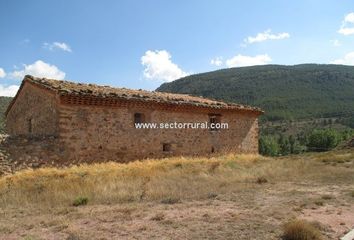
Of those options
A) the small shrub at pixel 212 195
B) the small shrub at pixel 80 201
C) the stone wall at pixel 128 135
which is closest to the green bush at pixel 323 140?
the stone wall at pixel 128 135

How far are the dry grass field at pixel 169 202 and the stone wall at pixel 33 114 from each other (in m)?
2.39

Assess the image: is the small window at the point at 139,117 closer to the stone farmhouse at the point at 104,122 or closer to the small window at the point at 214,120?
the stone farmhouse at the point at 104,122

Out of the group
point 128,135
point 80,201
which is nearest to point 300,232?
point 80,201

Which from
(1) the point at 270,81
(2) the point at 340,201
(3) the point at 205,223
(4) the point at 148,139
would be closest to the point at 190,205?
(3) the point at 205,223

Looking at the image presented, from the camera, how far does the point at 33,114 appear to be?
1650cm

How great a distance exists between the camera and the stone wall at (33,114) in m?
14.7

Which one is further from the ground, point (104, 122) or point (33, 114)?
point (33, 114)

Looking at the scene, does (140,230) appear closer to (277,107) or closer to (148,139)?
(148,139)

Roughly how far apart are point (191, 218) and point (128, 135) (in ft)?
27.9

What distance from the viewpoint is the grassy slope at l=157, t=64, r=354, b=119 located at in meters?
75.1

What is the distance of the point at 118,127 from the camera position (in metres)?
15.8

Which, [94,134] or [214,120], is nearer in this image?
[94,134]

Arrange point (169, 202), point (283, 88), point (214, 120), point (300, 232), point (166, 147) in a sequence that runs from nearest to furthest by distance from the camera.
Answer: point (300, 232), point (169, 202), point (166, 147), point (214, 120), point (283, 88)

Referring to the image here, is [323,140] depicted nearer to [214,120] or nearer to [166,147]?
[214,120]
